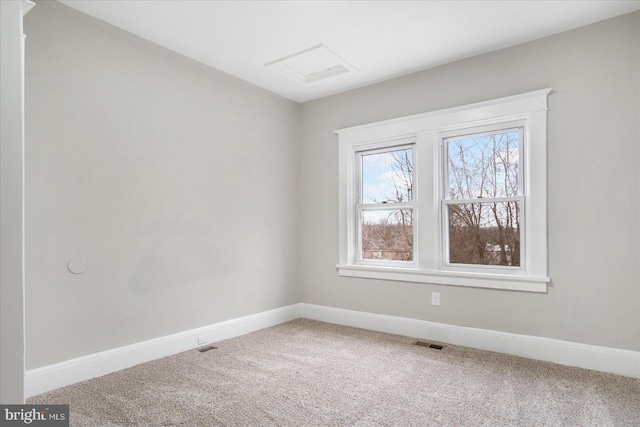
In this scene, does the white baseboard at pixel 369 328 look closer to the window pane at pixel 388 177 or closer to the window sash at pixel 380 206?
the window sash at pixel 380 206

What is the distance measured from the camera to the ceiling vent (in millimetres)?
3244

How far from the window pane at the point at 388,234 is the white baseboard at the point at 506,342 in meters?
0.64

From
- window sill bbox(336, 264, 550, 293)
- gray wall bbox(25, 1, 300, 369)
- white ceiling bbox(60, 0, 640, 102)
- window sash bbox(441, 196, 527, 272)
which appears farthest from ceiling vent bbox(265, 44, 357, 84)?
window sill bbox(336, 264, 550, 293)

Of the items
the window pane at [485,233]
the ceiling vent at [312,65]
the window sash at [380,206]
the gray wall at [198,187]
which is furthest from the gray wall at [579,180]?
the ceiling vent at [312,65]

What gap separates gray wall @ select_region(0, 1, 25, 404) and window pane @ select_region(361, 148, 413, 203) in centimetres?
323

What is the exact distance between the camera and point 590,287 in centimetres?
274

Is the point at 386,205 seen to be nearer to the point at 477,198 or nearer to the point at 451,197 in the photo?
the point at 451,197

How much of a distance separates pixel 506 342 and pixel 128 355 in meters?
3.01

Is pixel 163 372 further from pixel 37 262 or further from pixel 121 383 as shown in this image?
pixel 37 262

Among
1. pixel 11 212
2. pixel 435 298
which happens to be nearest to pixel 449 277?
pixel 435 298

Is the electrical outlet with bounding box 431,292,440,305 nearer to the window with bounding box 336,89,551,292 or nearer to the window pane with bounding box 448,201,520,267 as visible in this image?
the window with bounding box 336,89,551,292

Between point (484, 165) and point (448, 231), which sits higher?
point (484, 165)

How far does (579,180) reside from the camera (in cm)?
279

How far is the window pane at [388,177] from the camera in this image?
12.5 feet
